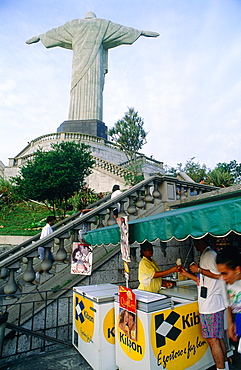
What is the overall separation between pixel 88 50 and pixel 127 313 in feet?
115

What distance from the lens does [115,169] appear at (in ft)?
66.5

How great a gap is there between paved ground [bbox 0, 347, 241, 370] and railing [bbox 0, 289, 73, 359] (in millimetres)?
207

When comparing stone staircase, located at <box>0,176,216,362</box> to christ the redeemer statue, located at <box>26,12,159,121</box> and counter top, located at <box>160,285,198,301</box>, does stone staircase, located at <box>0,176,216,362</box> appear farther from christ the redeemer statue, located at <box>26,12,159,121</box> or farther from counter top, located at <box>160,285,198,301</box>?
christ the redeemer statue, located at <box>26,12,159,121</box>

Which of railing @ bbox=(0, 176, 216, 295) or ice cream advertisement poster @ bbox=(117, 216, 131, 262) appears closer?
ice cream advertisement poster @ bbox=(117, 216, 131, 262)

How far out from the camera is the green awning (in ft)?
8.05

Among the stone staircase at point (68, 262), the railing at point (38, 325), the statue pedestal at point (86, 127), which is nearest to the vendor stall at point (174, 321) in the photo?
the railing at point (38, 325)

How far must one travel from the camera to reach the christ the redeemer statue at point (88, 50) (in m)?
30.0

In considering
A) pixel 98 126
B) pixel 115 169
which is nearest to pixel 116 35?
pixel 98 126

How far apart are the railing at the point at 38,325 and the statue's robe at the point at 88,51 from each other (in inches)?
1093

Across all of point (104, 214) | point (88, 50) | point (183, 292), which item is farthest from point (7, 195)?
point (88, 50)

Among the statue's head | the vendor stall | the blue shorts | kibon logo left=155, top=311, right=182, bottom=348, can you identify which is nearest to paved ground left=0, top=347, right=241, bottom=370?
the vendor stall

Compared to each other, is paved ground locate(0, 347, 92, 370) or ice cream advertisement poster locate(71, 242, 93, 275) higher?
ice cream advertisement poster locate(71, 242, 93, 275)

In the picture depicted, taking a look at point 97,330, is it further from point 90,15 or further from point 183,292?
point 90,15

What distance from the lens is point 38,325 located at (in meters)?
4.46
